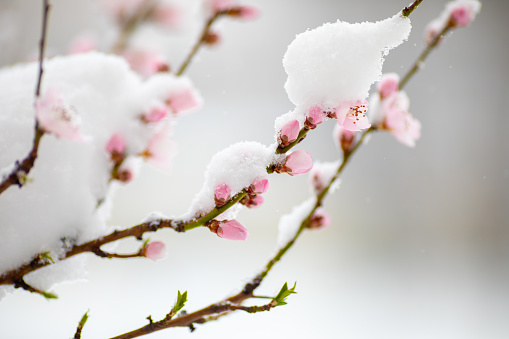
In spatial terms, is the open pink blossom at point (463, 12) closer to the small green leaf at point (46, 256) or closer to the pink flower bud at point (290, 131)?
the pink flower bud at point (290, 131)

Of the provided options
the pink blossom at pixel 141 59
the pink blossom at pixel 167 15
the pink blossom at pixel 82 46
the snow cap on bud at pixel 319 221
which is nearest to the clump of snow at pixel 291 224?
the snow cap on bud at pixel 319 221

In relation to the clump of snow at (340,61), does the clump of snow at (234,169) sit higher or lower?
lower

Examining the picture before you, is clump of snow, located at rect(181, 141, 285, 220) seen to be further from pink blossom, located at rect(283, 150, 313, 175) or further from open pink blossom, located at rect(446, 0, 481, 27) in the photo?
open pink blossom, located at rect(446, 0, 481, 27)

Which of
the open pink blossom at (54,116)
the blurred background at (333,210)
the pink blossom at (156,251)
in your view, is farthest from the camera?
the blurred background at (333,210)

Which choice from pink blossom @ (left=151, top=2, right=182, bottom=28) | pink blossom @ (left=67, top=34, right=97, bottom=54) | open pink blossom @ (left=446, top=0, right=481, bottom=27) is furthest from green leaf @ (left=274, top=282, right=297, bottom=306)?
pink blossom @ (left=151, top=2, right=182, bottom=28)

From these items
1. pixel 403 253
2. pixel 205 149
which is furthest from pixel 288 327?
pixel 403 253
